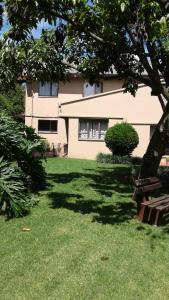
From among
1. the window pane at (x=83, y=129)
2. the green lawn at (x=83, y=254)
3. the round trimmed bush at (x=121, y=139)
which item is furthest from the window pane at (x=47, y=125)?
the green lawn at (x=83, y=254)

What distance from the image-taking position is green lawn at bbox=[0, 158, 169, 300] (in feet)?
18.4

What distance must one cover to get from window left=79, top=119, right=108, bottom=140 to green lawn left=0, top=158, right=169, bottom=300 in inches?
728

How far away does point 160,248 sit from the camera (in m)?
7.23

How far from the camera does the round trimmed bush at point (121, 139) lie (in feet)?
83.4

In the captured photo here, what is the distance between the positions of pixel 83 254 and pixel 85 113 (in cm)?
2225

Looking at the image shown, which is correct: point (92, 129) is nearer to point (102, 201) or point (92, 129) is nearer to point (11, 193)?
point (102, 201)

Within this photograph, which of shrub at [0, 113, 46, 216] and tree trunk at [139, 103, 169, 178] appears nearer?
shrub at [0, 113, 46, 216]

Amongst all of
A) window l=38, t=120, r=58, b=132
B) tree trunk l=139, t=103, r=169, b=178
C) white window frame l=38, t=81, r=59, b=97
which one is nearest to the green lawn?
tree trunk l=139, t=103, r=169, b=178

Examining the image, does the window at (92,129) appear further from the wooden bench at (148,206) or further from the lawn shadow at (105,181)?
the wooden bench at (148,206)

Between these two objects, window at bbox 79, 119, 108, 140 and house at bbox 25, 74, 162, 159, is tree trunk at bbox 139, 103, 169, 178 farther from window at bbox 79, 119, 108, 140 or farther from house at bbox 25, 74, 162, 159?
window at bbox 79, 119, 108, 140

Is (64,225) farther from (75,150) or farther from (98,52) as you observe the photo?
(75,150)

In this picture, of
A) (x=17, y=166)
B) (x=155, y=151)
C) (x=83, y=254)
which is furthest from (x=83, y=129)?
(x=83, y=254)

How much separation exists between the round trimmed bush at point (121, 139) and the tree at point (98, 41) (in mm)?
10090

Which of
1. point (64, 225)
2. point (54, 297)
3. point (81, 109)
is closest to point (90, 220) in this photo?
point (64, 225)
